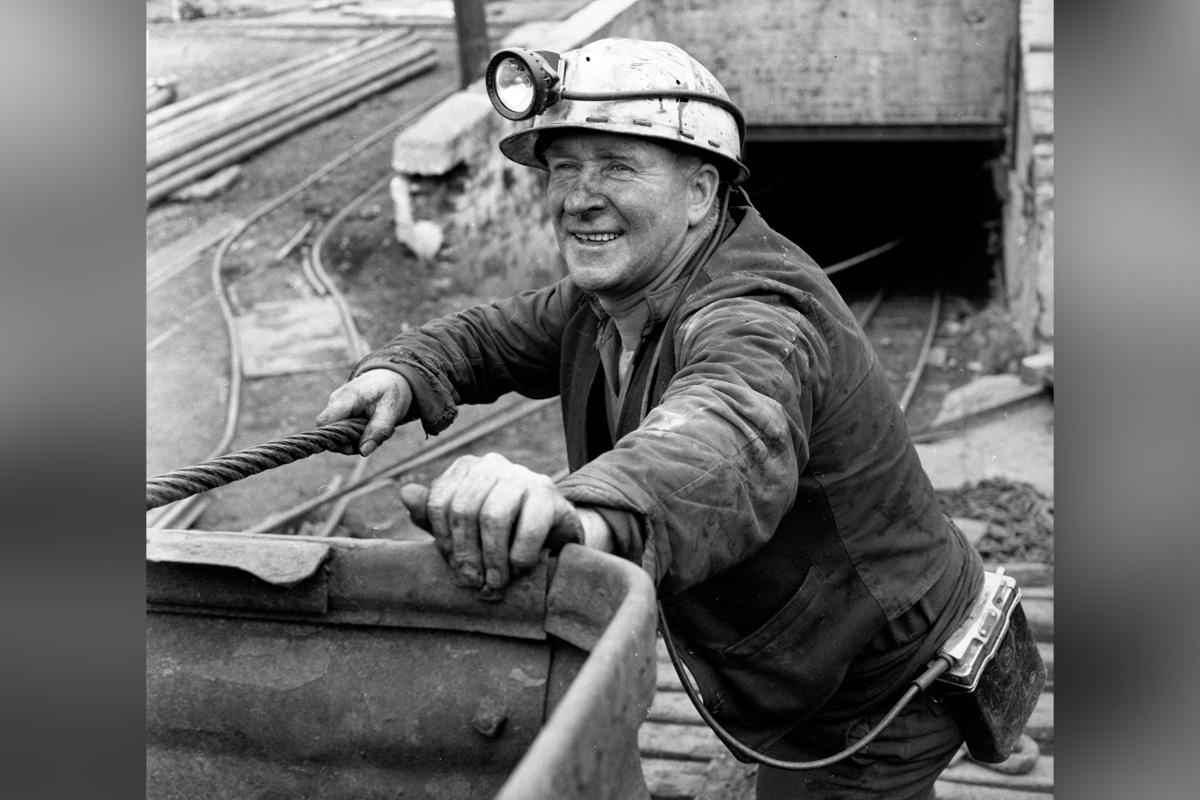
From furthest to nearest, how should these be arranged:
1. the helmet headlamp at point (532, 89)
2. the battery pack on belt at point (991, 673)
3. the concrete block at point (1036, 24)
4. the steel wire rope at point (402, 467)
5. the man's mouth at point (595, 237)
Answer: the concrete block at point (1036, 24) < the steel wire rope at point (402, 467) < the battery pack on belt at point (991, 673) < the man's mouth at point (595, 237) < the helmet headlamp at point (532, 89)

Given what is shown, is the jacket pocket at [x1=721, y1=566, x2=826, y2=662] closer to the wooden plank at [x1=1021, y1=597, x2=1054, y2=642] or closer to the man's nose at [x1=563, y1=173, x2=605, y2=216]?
the man's nose at [x1=563, y1=173, x2=605, y2=216]

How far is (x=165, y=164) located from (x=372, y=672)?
8.71m

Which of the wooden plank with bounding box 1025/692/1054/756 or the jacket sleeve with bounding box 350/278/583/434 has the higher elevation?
the jacket sleeve with bounding box 350/278/583/434

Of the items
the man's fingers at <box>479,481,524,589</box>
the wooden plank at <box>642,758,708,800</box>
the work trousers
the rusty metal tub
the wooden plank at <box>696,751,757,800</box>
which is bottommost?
the wooden plank at <box>642,758,708,800</box>

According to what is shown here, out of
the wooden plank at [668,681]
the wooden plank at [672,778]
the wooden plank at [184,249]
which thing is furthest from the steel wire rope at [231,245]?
the wooden plank at [672,778]

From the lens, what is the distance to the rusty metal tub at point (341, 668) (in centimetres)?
225

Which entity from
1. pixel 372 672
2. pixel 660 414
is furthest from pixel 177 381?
pixel 660 414

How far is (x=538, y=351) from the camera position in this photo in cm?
315

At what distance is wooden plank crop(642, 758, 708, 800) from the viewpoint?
3.85 metres

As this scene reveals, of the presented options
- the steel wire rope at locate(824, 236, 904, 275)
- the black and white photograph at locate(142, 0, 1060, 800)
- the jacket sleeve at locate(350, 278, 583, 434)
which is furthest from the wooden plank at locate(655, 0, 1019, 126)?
the jacket sleeve at locate(350, 278, 583, 434)

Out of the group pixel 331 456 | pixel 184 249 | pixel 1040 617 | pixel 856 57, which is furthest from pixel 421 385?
pixel 856 57

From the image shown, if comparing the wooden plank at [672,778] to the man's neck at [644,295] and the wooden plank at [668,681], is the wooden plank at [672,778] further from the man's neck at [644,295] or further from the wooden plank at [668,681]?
the man's neck at [644,295]

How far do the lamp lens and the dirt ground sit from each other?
11.4ft

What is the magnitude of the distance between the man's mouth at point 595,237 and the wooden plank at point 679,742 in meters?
1.97
